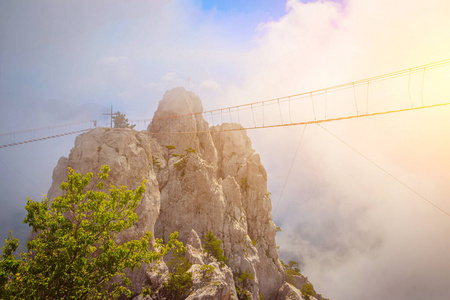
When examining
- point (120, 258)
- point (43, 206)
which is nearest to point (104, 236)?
point (120, 258)

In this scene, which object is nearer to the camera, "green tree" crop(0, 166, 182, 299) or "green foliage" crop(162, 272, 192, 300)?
"green tree" crop(0, 166, 182, 299)

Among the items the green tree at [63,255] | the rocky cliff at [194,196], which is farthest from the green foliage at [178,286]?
the green tree at [63,255]

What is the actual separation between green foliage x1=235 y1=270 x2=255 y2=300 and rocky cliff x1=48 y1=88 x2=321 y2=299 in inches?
16.0

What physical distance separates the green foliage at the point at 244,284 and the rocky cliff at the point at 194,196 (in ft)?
1.33

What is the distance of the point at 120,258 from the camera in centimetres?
1975

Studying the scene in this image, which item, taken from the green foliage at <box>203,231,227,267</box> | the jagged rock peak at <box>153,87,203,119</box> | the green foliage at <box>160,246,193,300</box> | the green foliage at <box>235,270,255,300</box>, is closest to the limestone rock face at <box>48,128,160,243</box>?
the green foliage at <box>160,246,193,300</box>

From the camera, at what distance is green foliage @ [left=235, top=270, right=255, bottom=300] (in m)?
42.8

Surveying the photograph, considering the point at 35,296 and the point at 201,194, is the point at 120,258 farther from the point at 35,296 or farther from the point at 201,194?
the point at 201,194

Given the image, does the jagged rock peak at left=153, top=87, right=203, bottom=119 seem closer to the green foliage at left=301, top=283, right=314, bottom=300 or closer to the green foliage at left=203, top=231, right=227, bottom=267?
the green foliage at left=203, top=231, right=227, bottom=267

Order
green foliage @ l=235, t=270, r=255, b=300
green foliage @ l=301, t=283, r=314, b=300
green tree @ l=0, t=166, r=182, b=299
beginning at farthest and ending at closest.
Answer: green foliage @ l=301, t=283, r=314, b=300
green foliage @ l=235, t=270, r=255, b=300
green tree @ l=0, t=166, r=182, b=299

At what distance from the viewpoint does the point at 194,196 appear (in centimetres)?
5153

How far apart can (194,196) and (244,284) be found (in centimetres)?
1940

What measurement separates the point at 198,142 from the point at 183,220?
22597mm

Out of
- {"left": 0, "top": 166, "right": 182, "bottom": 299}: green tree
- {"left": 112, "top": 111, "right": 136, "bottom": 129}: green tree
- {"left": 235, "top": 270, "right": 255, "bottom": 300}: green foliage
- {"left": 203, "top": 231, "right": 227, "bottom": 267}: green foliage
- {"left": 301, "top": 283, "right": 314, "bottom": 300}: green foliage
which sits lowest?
{"left": 301, "top": 283, "right": 314, "bottom": 300}: green foliage
